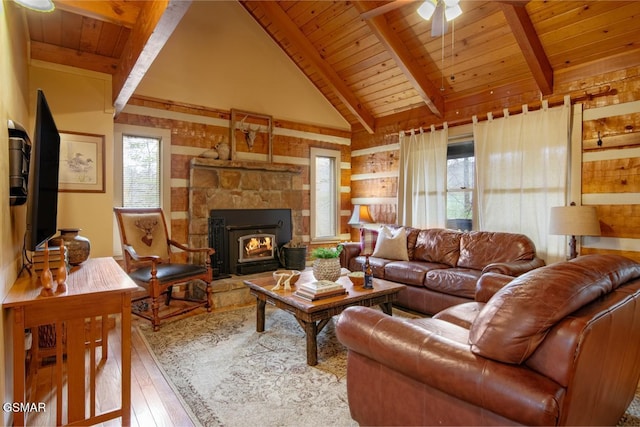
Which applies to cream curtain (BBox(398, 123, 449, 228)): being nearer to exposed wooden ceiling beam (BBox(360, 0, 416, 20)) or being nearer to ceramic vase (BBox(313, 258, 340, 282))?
exposed wooden ceiling beam (BBox(360, 0, 416, 20))

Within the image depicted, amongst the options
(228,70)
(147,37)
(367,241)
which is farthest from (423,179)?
(147,37)

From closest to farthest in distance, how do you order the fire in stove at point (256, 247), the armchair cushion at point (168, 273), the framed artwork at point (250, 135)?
the armchair cushion at point (168, 273), the fire in stove at point (256, 247), the framed artwork at point (250, 135)

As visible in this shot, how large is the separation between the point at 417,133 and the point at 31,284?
4.69m

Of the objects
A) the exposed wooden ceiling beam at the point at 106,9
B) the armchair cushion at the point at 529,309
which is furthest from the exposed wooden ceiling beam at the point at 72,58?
the armchair cushion at the point at 529,309

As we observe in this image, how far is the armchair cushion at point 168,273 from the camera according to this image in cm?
336

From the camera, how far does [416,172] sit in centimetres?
509

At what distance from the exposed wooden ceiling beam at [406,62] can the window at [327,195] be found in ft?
6.23

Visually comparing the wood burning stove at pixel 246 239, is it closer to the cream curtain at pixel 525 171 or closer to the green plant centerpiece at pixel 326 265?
Answer: the green plant centerpiece at pixel 326 265

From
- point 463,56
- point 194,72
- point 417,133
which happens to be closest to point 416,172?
point 417,133

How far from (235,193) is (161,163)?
100 centimetres

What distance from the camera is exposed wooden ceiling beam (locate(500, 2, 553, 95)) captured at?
131 inches

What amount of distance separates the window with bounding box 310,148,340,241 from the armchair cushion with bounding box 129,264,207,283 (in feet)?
8.56

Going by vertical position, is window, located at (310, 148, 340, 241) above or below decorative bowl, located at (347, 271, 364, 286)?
above

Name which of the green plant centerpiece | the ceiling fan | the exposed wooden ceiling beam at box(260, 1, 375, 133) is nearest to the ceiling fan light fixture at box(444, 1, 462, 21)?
the ceiling fan
